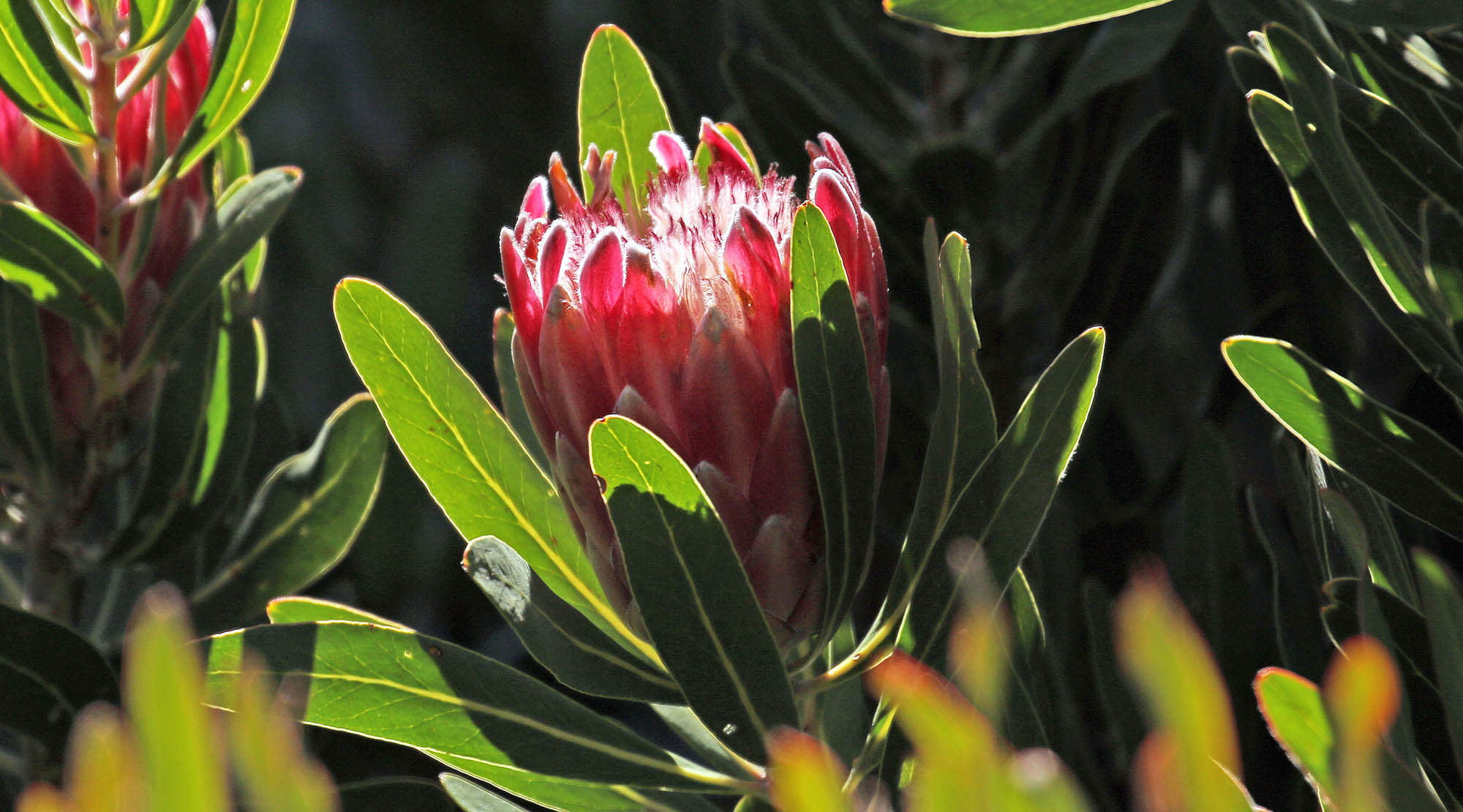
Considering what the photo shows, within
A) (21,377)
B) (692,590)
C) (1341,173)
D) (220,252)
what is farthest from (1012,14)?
(21,377)

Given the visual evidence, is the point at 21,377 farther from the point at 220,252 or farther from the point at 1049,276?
the point at 1049,276

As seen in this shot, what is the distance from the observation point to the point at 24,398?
80 centimetres

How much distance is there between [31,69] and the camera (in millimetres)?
708

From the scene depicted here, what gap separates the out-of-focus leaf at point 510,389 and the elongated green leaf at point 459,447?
0.06m

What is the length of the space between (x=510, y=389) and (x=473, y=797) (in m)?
0.25

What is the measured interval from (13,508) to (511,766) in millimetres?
486

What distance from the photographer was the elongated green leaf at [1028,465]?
0.56 meters

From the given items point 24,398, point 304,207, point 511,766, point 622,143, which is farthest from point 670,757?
point 304,207

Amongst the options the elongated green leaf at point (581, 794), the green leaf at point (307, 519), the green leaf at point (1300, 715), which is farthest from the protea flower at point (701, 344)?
the green leaf at point (307, 519)

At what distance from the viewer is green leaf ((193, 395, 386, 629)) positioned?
910 mm

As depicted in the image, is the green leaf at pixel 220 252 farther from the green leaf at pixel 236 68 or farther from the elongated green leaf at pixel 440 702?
the elongated green leaf at pixel 440 702

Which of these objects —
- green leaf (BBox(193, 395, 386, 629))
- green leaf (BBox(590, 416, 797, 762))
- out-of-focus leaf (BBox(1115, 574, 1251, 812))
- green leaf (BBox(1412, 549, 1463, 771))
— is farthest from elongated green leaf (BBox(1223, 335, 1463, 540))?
green leaf (BBox(193, 395, 386, 629))

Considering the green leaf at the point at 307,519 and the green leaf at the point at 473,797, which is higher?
the green leaf at the point at 307,519

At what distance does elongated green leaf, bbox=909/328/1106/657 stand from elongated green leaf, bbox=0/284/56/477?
2.00ft
